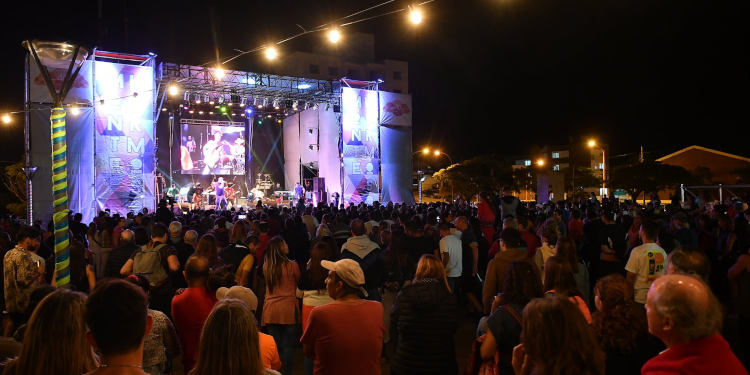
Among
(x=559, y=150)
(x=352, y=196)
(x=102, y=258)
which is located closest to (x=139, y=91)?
(x=352, y=196)

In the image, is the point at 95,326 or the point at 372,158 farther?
the point at 372,158

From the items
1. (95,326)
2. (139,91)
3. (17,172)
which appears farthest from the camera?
(17,172)

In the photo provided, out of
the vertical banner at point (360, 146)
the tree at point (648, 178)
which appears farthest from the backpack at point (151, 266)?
the tree at point (648, 178)

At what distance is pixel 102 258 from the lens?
673 cm

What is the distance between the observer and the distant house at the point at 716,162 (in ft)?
140

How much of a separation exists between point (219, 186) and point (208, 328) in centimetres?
2363

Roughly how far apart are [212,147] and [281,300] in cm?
2472

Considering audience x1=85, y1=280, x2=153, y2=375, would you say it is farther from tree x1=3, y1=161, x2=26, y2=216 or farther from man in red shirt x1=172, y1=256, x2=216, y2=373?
tree x1=3, y1=161, x2=26, y2=216

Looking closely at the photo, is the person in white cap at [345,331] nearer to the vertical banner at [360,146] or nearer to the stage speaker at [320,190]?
the vertical banner at [360,146]

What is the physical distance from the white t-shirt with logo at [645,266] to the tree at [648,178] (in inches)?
1383

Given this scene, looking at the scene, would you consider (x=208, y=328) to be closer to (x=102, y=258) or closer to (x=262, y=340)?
(x=262, y=340)

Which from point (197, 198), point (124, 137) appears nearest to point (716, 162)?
point (197, 198)

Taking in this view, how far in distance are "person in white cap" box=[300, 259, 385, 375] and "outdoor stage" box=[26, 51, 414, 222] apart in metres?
16.2

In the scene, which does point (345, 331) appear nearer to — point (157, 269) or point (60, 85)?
point (157, 269)
